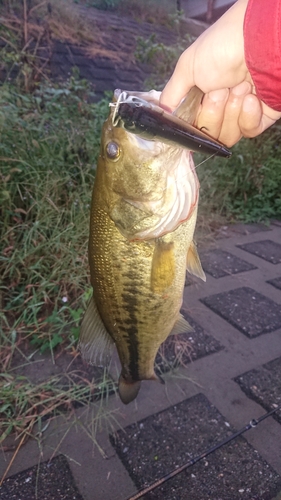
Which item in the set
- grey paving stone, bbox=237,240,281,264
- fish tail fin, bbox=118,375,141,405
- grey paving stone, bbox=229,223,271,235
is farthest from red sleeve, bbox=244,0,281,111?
grey paving stone, bbox=229,223,271,235

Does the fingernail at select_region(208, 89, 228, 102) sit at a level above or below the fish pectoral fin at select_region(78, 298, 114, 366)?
above

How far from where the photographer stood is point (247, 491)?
1.74m

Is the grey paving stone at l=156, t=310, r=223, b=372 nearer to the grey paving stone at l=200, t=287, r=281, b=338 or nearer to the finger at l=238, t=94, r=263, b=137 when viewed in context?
the grey paving stone at l=200, t=287, r=281, b=338

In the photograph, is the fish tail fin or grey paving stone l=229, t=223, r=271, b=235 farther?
grey paving stone l=229, t=223, r=271, b=235

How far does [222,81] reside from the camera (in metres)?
1.29

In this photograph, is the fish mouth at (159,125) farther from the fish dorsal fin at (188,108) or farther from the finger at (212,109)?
the finger at (212,109)

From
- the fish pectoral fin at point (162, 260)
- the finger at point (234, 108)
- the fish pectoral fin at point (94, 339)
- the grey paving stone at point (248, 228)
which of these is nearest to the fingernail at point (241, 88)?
the finger at point (234, 108)

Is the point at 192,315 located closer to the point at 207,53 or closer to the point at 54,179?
the point at 54,179

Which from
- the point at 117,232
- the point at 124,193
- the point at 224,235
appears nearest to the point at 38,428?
the point at 117,232

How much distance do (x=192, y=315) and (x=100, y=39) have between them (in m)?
6.29

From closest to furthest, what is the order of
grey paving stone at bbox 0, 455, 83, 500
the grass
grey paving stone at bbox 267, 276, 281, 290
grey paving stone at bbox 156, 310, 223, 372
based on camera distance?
grey paving stone at bbox 0, 455, 83, 500 < the grass < grey paving stone at bbox 156, 310, 223, 372 < grey paving stone at bbox 267, 276, 281, 290

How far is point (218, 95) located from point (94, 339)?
0.98m

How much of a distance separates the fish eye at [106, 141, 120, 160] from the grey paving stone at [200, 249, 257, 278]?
259 cm

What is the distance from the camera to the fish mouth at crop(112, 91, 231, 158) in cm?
83
